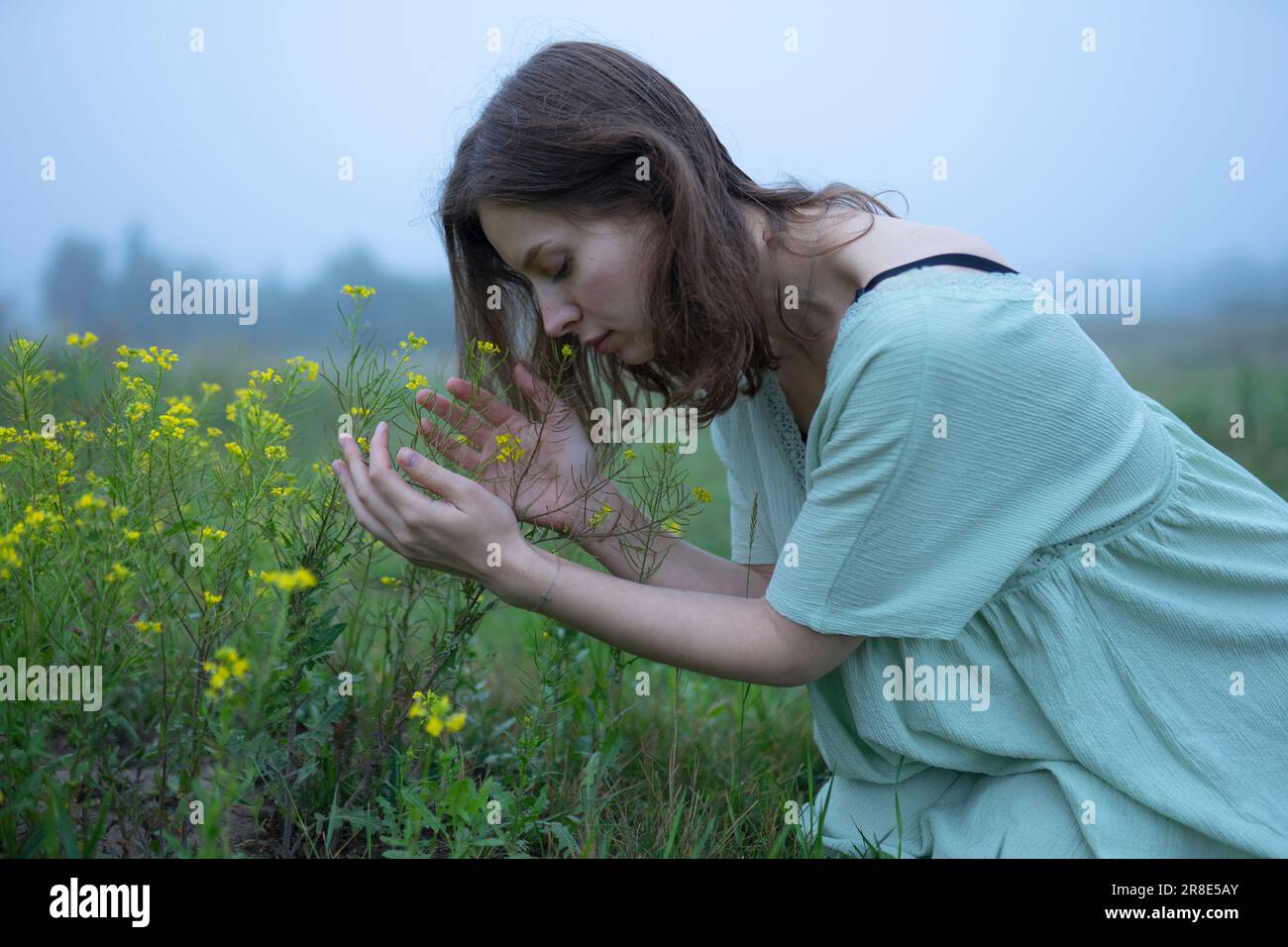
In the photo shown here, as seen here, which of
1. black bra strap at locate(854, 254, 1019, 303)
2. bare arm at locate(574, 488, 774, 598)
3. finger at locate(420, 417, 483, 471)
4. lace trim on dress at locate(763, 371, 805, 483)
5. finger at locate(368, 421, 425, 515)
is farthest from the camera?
lace trim on dress at locate(763, 371, 805, 483)

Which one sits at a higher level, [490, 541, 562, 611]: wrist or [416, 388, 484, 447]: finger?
[416, 388, 484, 447]: finger

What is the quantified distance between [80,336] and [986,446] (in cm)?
153

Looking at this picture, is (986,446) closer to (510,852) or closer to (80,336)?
(510,852)

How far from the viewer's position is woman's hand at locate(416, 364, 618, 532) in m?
1.75

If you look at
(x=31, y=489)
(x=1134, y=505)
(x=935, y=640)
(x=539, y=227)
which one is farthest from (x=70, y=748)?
(x=1134, y=505)

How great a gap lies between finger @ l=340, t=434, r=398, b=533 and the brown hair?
400 mm

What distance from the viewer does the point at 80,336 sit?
70.9 inches

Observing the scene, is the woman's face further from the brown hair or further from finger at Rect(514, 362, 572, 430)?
finger at Rect(514, 362, 572, 430)

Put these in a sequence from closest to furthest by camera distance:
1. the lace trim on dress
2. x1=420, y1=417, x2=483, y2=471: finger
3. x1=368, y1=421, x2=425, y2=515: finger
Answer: x1=368, y1=421, x2=425, y2=515: finger → x1=420, y1=417, x2=483, y2=471: finger → the lace trim on dress

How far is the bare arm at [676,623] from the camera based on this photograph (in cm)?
154

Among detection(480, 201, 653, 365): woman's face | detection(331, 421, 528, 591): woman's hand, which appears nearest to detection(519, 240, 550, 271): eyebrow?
detection(480, 201, 653, 365): woman's face

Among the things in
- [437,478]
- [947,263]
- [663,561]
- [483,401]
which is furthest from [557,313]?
[947,263]
